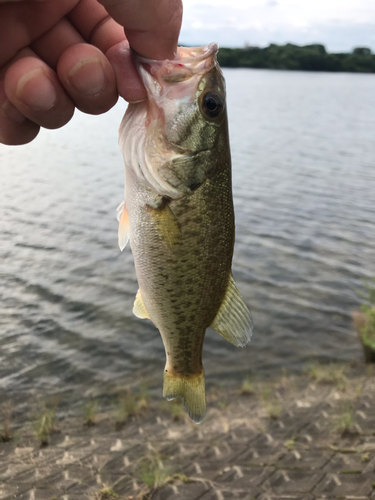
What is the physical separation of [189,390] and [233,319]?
1.56 ft

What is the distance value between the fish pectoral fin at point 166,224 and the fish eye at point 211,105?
467mm

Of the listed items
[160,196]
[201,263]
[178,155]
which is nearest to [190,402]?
[201,263]

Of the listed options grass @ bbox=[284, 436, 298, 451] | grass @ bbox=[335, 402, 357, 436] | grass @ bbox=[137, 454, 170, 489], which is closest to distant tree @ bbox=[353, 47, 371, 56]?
grass @ bbox=[335, 402, 357, 436]

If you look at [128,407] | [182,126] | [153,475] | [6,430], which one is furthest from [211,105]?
[6,430]

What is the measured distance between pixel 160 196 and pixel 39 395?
6586 mm

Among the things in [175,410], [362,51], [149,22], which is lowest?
[175,410]

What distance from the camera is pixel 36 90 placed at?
1.91m

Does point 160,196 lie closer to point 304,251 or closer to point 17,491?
point 17,491

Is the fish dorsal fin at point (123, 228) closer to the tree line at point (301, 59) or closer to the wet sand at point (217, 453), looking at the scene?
the wet sand at point (217, 453)

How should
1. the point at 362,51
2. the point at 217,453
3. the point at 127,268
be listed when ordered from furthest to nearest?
the point at 362,51, the point at 127,268, the point at 217,453

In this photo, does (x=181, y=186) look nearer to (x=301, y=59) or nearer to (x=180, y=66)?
(x=180, y=66)

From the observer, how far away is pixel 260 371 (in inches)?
336

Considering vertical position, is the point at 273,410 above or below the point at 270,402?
above

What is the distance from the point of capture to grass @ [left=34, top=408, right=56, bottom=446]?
20.6 feet
